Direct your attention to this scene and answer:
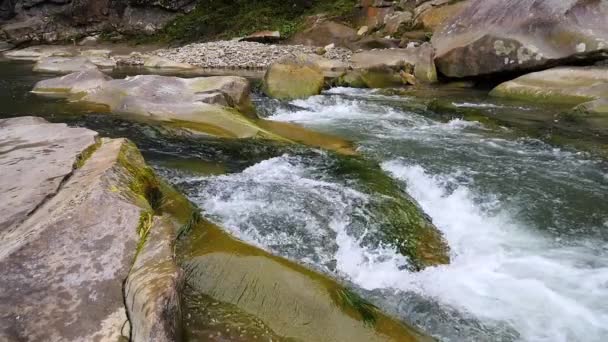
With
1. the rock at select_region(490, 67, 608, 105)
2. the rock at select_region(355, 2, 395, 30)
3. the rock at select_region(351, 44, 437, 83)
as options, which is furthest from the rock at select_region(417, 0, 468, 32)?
the rock at select_region(490, 67, 608, 105)

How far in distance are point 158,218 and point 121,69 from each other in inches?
658

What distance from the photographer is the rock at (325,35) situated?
20141 mm

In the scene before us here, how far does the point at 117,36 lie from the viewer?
29562 mm

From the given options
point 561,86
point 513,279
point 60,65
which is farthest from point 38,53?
point 513,279

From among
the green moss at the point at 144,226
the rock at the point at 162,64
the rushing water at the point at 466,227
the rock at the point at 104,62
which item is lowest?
the rock at the point at 104,62

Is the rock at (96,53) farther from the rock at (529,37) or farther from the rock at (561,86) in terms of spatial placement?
the rock at (561,86)

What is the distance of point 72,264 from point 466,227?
3488 millimetres

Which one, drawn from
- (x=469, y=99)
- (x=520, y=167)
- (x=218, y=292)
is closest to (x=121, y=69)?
(x=469, y=99)

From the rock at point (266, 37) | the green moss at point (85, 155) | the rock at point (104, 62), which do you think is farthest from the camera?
the rock at point (266, 37)

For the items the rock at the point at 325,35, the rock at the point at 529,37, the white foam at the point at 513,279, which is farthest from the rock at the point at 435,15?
the white foam at the point at 513,279

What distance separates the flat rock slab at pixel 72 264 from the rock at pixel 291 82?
7658 mm

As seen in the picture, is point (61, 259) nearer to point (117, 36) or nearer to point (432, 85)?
point (432, 85)

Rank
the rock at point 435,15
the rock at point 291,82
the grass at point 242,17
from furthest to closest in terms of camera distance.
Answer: the grass at point 242,17 < the rock at point 435,15 < the rock at point 291,82

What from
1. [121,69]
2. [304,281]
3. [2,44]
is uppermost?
[304,281]
